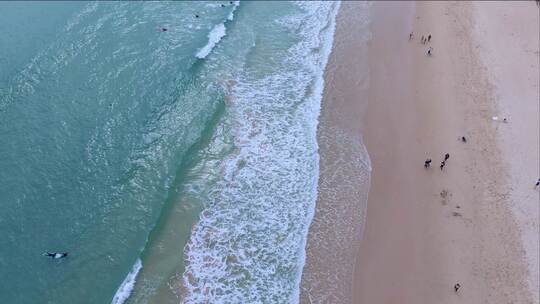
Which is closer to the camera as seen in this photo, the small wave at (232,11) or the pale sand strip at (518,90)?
the pale sand strip at (518,90)

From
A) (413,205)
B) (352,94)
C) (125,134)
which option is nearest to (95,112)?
(125,134)

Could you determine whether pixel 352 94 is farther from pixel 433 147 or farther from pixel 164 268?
pixel 164 268

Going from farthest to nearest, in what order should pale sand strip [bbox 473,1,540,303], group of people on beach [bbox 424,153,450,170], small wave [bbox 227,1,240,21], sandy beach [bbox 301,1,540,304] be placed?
1. small wave [bbox 227,1,240,21]
2. group of people on beach [bbox 424,153,450,170]
3. pale sand strip [bbox 473,1,540,303]
4. sandy beach [bbox 301,1,540,304]

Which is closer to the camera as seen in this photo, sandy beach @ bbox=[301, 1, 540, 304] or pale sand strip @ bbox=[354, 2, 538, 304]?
pale sand strip @ bbox=[354, 2, 538, 304]

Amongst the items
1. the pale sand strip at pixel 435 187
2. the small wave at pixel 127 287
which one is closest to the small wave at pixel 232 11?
the pale sand strip at pixel 435 187

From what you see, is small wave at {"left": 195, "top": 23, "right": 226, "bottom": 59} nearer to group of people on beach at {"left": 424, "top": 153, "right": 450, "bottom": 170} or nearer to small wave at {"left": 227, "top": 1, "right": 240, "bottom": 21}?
small wave at {"left": 227, "top": 1, "right": 240, "bottom": 21}

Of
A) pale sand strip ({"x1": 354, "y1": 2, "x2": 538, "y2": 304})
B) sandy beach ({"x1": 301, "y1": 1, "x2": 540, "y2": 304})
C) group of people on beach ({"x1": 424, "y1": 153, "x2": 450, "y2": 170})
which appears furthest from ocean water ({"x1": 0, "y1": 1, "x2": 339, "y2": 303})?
group of people on beach ({"x1": 424, "y1": 153, "x2": 450, "y2": 170})

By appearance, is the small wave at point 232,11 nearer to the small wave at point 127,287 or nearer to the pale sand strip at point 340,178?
the pale sand strip at point 340,178

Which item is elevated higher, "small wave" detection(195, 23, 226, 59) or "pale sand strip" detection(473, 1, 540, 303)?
"small wave" detection(195, 23, 226, 59)
